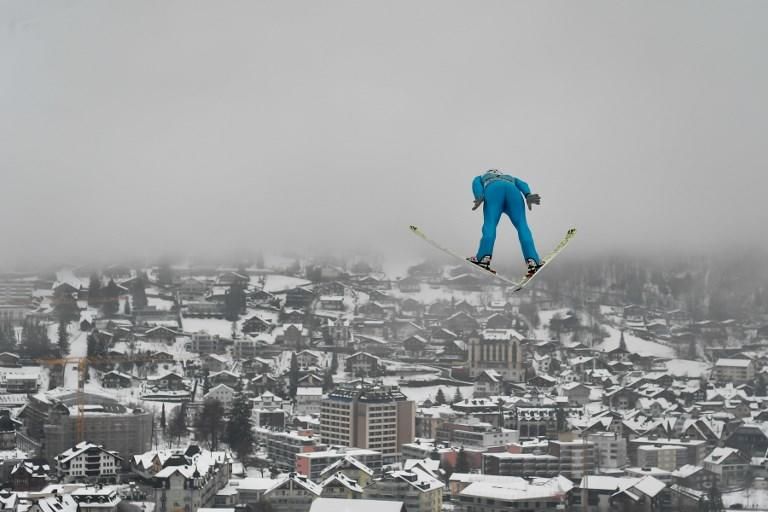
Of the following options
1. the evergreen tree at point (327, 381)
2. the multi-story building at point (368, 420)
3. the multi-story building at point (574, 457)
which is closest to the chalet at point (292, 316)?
the evergreen tree at point (327, 381)

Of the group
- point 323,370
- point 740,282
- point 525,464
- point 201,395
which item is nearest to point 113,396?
point 201,395

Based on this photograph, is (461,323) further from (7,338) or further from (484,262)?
(484,262)

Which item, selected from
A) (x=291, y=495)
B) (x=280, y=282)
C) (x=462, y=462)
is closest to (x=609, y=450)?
(x=462, y=462)

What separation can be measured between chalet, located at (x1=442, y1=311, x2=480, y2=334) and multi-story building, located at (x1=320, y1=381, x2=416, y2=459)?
16.3 m

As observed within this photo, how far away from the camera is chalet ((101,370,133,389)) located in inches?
1966

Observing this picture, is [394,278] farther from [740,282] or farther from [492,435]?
[492,435]

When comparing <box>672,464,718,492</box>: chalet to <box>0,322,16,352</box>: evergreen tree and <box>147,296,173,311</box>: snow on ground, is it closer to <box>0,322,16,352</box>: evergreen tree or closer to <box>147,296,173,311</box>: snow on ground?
<box>0,322,16,352</box>: evergreen tree

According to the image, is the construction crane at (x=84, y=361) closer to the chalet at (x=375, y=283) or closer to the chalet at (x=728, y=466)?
the chalet at (x=375, y=283)

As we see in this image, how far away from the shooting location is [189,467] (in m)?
31.9

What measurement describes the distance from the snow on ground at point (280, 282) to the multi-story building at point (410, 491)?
1468 inches

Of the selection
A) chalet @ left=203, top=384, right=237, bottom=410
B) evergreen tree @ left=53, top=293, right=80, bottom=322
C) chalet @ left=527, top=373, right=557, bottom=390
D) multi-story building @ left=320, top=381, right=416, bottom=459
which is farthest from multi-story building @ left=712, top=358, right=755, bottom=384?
evergreen tree @ left=53, top=293, right=80, bottom=322

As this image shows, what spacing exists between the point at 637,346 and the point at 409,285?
13582mm

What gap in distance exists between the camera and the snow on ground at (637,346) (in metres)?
57.0

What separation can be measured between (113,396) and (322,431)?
30.7ft
